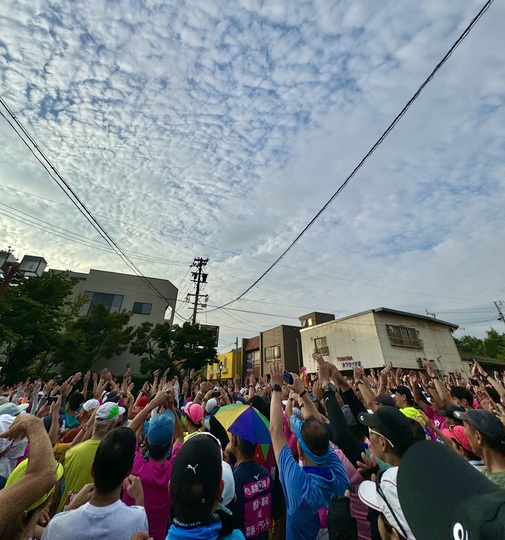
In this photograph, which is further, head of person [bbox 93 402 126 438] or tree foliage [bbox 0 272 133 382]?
tree foliage [bbox 0 272 133 382]

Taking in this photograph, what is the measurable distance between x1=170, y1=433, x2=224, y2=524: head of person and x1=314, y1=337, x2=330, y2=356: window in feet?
89.7

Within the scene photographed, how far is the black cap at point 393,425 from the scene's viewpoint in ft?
6.64

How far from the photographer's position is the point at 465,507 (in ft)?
2.35

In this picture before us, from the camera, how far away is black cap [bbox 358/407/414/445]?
203cm

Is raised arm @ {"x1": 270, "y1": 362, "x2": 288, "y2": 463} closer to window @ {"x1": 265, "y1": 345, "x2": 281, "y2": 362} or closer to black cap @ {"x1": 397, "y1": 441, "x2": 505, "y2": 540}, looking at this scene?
black cap @ {"x1": 397, "y1": 441, "x2": 505, "y2": 540}

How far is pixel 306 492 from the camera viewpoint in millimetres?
2137

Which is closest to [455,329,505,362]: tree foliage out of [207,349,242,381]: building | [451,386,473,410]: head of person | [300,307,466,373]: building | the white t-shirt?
[300,307,466,373]: building

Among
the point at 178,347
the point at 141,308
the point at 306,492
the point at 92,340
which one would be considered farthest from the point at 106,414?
the point at 141,308

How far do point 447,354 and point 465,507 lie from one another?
3228 centimetres

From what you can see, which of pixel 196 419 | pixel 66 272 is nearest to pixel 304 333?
pixel 66 272

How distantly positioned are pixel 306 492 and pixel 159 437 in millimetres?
1491

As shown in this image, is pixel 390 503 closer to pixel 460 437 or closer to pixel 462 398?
pixel 460 437

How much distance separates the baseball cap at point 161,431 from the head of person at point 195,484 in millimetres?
1240

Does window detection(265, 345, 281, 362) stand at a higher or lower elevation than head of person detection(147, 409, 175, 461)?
higher
